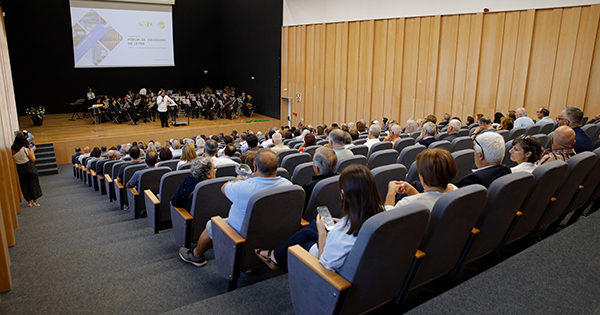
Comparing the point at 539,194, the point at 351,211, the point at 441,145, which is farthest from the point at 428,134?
the point at 351,211

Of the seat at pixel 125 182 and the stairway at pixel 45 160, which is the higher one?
the seat at pixel 125 182

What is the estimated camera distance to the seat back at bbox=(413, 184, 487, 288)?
76.9 inches

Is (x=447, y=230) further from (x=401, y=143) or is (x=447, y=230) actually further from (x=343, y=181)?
(x=401, y=143)

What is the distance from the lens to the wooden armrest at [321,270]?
1.77 metres

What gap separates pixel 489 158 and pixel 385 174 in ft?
2.47

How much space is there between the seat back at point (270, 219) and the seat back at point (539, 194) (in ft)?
4.86

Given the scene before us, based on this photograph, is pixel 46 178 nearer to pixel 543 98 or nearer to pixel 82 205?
pixel 82 205

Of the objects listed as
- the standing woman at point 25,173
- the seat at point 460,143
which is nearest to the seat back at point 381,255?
the seat at point 460,143

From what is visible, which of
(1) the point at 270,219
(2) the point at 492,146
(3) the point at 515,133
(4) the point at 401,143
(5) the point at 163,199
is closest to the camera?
(1) the point at 270,219

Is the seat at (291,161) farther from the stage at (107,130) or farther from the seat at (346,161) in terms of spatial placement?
the stage at (107,130)

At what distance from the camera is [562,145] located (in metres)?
3.54

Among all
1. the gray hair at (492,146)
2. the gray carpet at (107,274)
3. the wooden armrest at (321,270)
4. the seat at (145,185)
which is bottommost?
the gray carpet at (107,274)

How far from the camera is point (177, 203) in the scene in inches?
126

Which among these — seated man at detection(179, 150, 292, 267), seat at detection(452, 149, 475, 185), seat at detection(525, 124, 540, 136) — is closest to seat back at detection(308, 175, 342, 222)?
seated man at detection(179, 150, 292, 267)
